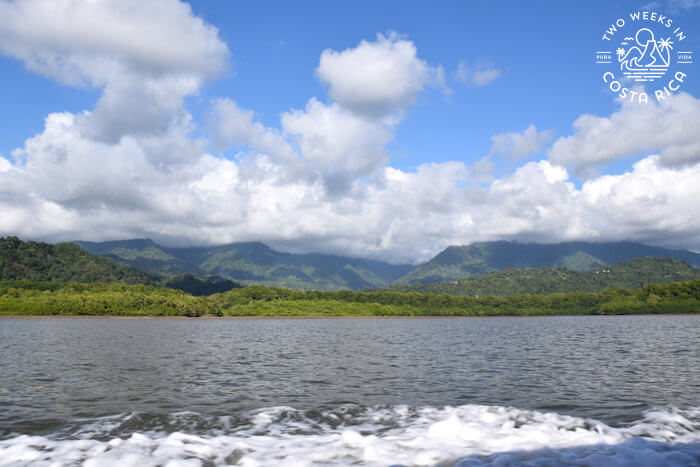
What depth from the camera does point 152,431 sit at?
18562mm

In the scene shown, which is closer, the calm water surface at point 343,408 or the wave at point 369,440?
the wave at point 369,440

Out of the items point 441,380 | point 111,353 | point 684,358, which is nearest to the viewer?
point 441,380

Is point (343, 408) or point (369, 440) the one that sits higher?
point (369, 440)

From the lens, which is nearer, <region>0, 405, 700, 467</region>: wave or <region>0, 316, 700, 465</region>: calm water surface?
<region>0, 405, 700, 467</region>: wave

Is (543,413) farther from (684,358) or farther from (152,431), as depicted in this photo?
(684,358)

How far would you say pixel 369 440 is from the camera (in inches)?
681

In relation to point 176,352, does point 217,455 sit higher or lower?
higher

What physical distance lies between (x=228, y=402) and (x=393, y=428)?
35.7 feet

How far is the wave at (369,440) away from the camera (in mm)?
15086

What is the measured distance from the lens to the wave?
15086 mm

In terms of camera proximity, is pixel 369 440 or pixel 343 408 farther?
pixel 343 408

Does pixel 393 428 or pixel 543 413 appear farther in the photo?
pixel 543 413

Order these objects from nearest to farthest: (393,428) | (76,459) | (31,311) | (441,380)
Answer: (76,459) < (393,428) < (441,380) < (31,311)

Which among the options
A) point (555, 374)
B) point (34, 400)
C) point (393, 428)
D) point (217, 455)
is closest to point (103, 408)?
point (34, 400)
